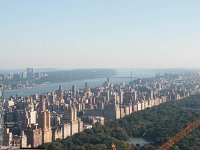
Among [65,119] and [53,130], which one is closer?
[53,130]

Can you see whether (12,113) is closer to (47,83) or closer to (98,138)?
(98,138)

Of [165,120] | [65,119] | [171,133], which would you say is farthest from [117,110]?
[171,133]

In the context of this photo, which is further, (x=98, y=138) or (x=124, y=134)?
(x=124, y=134)

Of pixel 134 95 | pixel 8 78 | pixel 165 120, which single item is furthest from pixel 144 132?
pixel 8 78

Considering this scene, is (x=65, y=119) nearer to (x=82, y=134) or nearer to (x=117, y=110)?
(x=82, y=134)

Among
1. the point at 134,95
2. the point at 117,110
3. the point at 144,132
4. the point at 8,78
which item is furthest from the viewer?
the point at 8,78

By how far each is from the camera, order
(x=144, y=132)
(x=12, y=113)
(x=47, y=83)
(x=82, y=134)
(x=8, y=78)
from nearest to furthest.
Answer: (x=82, y=134) → (x=144, y=132) → (x=12, y=113) → (x=8, y=78) → (x=47, y=83)

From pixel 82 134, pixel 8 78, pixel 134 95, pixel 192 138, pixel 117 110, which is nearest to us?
pixel 192 138

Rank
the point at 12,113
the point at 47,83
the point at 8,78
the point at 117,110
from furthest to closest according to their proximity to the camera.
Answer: the point at 47,83 → the point at 8,78 → the point at 117,110 → the point at 12,113
